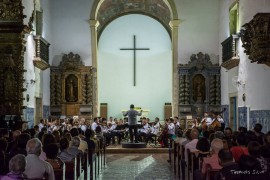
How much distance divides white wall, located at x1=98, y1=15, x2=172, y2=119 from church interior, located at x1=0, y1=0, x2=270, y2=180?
67 millimetres

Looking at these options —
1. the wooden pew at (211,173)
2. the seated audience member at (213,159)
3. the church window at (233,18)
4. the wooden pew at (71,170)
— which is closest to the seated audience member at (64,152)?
the wooden pew at (71,170)

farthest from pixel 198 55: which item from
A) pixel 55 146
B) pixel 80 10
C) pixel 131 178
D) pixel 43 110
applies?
pixel 55 146

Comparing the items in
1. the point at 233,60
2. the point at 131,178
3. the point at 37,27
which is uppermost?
the point at 37,27

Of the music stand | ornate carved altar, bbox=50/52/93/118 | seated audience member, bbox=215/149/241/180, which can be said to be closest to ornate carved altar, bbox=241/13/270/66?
seated audience member, bbox=215/149/241/180

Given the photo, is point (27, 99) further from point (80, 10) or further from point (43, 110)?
point (80, 10)

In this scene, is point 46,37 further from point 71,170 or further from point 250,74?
point 71,170

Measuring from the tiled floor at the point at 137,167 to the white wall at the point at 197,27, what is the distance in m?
8.34

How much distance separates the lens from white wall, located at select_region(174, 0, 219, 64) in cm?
2820

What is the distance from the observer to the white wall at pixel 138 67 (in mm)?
33812

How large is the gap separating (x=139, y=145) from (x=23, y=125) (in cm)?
654

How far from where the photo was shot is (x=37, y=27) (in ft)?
80.3

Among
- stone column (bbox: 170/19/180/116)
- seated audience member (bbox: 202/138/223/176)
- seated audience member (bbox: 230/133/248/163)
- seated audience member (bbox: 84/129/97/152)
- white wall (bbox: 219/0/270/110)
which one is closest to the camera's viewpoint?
seated audience member (bbox: 202/138/223/176)

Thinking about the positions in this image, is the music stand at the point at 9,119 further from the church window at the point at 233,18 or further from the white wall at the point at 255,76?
the church window at the point at 233,18

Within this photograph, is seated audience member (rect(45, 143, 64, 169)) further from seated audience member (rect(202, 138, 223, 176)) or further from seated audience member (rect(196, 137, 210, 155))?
seated audience member (rect(196, 137, 210, 155))
